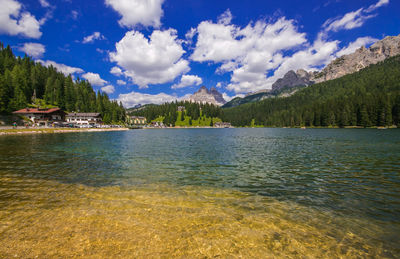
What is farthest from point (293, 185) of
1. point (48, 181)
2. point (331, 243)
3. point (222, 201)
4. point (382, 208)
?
point (48, 181)

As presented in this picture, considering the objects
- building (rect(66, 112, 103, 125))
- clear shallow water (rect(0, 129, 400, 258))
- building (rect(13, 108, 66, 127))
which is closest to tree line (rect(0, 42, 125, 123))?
building (rect(13, 108, 66, 127))

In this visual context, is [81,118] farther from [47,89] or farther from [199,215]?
[199,215]

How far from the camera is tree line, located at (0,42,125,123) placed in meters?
134

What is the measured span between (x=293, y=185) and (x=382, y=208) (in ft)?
18.0

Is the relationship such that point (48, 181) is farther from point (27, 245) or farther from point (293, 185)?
point (293, 185)

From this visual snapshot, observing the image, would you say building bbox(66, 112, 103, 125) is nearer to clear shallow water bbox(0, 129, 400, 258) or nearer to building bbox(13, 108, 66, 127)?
building bbox(13, 108, 66, 127)

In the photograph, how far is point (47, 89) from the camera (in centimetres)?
15838

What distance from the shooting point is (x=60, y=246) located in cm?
675

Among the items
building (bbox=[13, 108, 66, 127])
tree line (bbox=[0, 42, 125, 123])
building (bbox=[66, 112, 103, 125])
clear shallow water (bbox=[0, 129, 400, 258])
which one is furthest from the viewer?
building (bbox=[66, 112, 103, 125])

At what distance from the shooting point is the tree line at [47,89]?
5266 inches

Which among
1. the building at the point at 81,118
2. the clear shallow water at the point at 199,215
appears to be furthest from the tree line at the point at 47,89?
the clear shallow water at the point at 199,215

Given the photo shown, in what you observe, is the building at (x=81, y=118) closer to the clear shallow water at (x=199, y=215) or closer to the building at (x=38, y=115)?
the building at (x=38, y=115)

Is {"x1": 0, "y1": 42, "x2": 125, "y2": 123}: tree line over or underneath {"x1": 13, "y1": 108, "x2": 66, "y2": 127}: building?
over

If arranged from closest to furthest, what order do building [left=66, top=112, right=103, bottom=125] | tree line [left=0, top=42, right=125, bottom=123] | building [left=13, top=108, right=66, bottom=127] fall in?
building [left=13, top=108, right=66, bottom=127], tree line [left=0, top=42, right=125, bottom=123], building [left=66, top=112, right=103, bottom=125]
